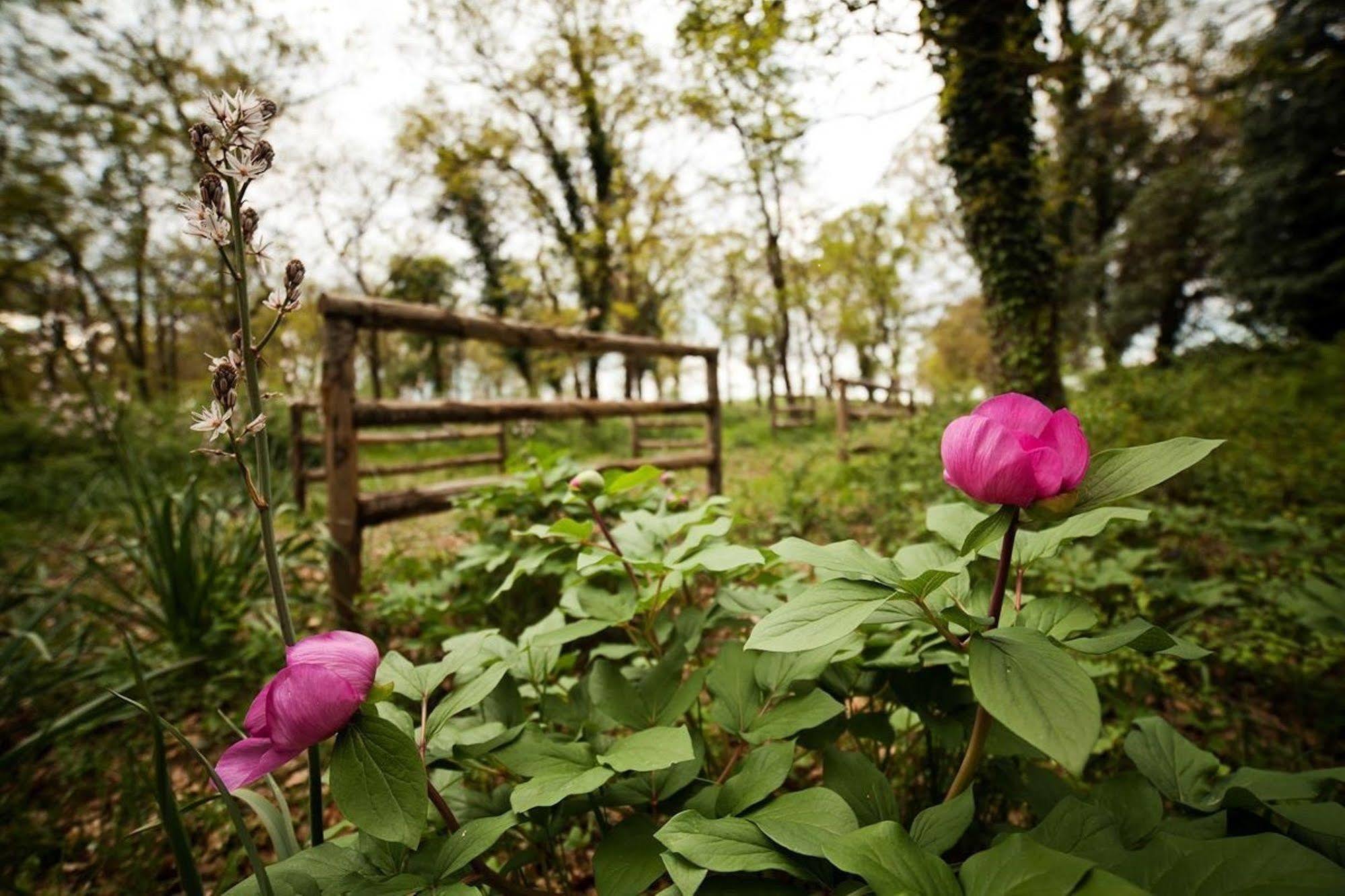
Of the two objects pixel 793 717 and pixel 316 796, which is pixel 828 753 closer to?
pixel 793 717

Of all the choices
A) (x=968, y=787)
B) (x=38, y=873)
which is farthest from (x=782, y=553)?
(x=38, y=873)

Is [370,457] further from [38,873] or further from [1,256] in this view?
[38,873]

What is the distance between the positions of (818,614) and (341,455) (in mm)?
2269

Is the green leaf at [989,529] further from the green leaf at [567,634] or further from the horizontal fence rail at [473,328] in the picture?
the horizontal fence rail at [473,328]

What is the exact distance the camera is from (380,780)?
0.50m

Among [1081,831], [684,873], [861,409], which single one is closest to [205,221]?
[684,873]

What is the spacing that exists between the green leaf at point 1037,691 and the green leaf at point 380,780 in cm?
50

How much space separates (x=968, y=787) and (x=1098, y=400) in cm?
450

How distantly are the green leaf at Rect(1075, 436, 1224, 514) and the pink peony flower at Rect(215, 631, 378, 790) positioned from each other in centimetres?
68

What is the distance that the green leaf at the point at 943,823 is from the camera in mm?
550

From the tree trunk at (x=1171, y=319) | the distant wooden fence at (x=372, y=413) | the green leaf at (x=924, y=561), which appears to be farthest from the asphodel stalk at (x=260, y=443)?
the tree trunk at (x=1171, y=319)

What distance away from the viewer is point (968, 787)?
59 centimetres

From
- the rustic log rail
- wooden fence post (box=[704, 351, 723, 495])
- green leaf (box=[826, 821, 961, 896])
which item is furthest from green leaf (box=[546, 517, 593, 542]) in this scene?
wooden fence post (box=[704, 351, 723, 495])

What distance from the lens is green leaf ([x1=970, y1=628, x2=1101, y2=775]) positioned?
0.39m
